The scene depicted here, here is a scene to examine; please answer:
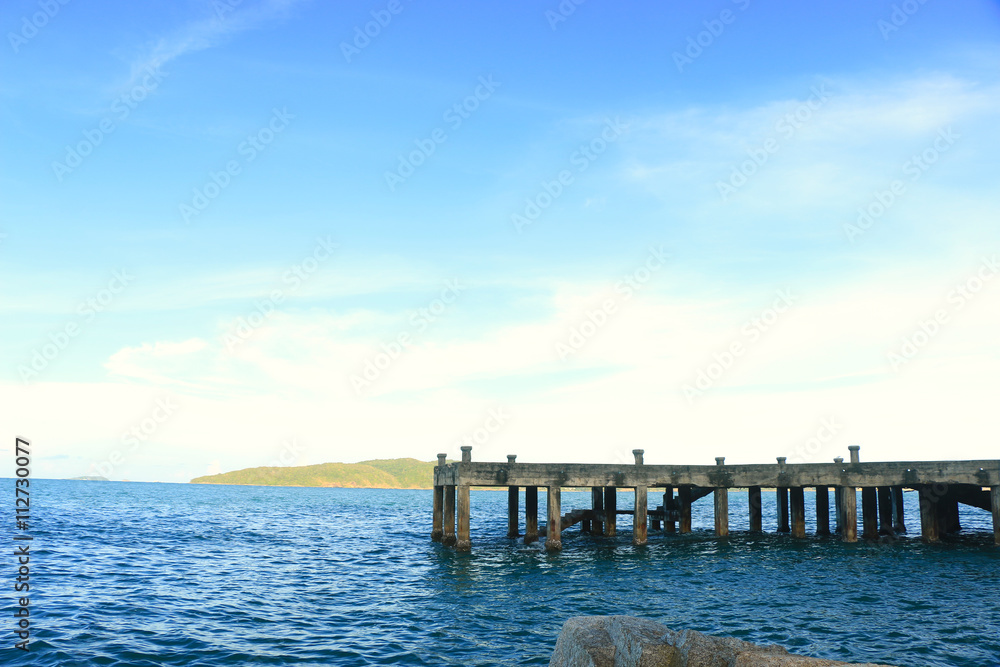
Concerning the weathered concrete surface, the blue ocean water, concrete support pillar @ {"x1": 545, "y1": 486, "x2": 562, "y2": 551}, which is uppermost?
the weathered concrete surface

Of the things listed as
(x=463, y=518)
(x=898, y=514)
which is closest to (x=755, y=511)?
(x=898, y=514)

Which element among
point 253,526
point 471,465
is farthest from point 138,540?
point 471,465

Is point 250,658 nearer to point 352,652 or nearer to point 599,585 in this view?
point 352,652

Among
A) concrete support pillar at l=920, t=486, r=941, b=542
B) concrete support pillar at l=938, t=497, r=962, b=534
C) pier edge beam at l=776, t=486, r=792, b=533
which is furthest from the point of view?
pier edge beam at l=776, t=486, r=792, b=533

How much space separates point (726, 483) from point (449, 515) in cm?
1235

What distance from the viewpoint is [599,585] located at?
21.2 meters

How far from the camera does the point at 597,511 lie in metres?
34.1

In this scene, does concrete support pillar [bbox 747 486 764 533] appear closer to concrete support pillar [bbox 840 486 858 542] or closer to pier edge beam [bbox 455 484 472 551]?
concrete support pillar [bbox 840 486 858 542]

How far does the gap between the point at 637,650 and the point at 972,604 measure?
52.7 ft

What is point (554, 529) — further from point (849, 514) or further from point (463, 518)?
point (849, 514)

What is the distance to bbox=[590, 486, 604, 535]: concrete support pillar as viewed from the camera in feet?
112

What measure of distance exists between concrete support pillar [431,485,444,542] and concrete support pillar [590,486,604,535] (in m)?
7.54

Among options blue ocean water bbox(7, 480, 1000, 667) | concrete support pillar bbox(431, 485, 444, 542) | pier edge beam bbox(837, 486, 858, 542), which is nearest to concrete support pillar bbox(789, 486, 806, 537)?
blue ocean water bbox(7, 480, 1000, 667)

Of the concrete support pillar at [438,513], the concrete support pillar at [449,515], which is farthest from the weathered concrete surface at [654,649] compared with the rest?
the concrete support pillar at [438,513]
